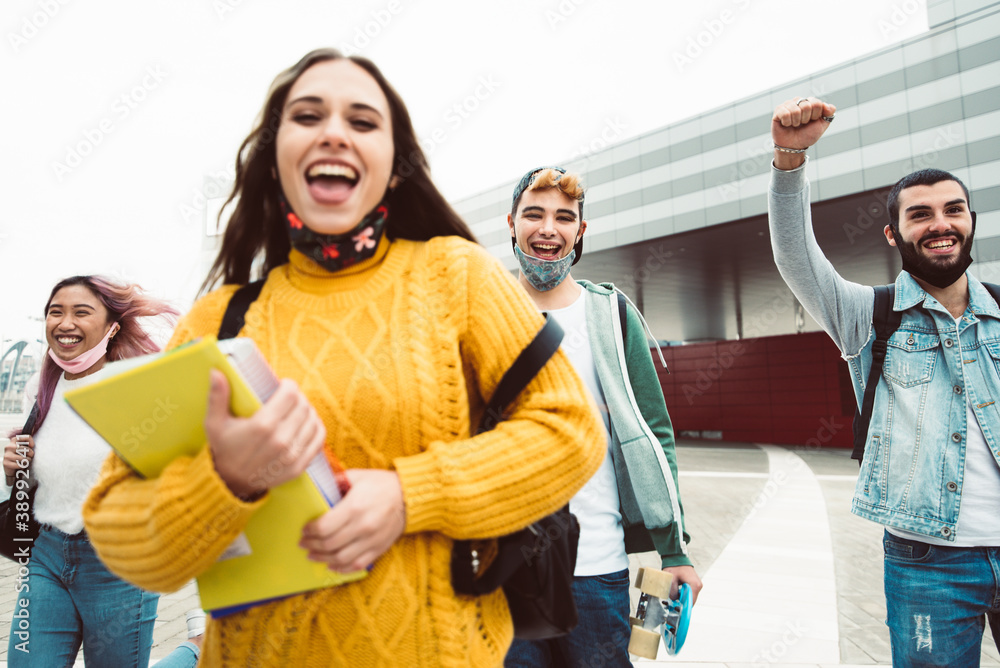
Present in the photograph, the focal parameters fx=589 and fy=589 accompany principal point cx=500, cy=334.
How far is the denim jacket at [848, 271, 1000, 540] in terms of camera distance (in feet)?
6.65

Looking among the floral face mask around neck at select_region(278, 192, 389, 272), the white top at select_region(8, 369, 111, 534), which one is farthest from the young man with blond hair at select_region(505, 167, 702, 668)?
the white top at select_region(8, 369, 111, 534)

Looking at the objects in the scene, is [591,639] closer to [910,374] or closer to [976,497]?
[976,497]

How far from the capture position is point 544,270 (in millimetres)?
2406

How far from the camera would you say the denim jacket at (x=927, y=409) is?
203 centimetres

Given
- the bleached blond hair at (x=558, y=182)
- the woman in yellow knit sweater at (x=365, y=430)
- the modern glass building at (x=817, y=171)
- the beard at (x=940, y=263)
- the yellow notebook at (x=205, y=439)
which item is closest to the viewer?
the yellow notebook at (x=205, y=439)

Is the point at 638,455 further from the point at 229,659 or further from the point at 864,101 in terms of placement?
the point at 864,101

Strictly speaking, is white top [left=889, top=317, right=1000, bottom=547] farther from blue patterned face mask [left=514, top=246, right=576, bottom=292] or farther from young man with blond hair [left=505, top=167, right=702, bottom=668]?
blue patterned face mask [left=514, top=246, right=576, bottom=292]

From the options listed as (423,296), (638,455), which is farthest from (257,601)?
(638,455)

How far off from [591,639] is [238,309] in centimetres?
157

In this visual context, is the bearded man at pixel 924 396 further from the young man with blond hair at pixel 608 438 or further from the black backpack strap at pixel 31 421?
the black backpack strap at pixel 31 421

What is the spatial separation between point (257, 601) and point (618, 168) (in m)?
20.8

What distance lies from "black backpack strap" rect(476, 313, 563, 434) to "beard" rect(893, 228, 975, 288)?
1.82 meters

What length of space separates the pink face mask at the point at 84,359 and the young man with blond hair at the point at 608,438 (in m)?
2.04

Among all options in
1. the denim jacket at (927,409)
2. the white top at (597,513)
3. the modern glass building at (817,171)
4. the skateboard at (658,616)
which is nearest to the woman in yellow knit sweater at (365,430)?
the white top at (597,513)
